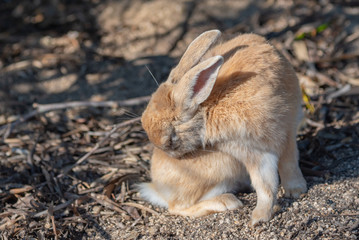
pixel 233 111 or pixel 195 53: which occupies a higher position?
pixel 195 53

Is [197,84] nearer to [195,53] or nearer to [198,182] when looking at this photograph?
[195,53]

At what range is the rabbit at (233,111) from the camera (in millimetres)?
3283

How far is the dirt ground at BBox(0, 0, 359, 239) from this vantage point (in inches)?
147

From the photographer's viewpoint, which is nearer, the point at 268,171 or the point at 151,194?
the point at 268,171

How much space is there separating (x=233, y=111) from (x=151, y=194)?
50.0 inches

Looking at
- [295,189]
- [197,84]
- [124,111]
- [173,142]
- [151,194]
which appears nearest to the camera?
[197,84]

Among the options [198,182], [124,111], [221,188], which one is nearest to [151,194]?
[198,182]

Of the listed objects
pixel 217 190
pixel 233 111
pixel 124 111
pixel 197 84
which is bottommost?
pixel 124 111

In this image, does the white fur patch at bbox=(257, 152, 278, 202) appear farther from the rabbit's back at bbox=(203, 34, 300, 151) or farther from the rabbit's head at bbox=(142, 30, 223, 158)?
the rabbit's head at bbox=(142, 30, 223, 158)

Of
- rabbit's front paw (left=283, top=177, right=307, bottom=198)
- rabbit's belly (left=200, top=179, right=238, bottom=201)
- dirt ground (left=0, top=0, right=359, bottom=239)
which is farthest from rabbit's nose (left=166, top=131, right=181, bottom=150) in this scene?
rabbit's front paw (left=283, top=177, right=307, bottom=198)

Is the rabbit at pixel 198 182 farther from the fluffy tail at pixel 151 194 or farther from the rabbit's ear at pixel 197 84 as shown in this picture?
the rabbit's ear at pixel 197 84

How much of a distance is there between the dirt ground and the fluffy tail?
0.06 meters

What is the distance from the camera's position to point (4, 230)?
397 cm

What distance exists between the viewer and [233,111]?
3309 millimetres
